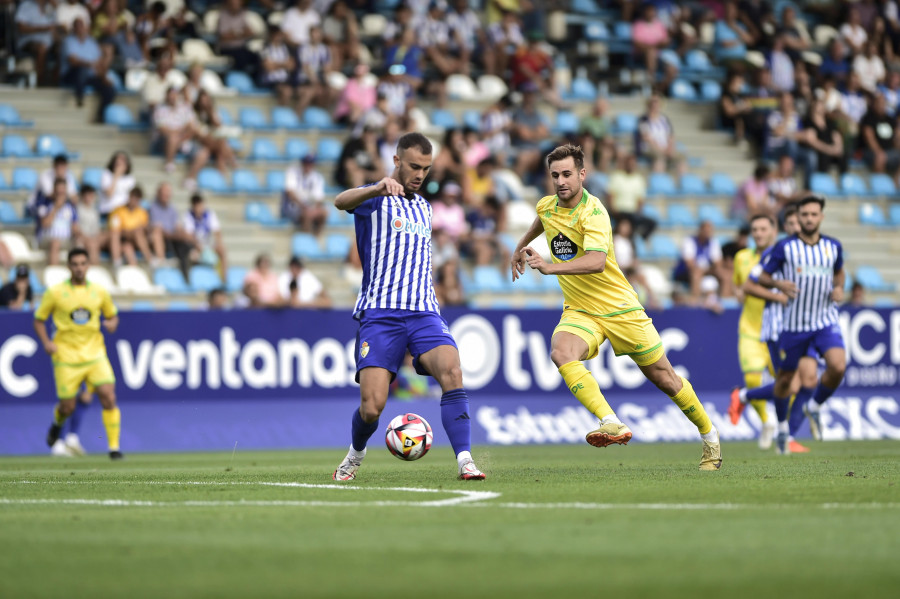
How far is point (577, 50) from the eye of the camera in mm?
26781

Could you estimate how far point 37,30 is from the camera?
2119 cm

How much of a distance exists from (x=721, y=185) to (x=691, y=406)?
48.9 feet

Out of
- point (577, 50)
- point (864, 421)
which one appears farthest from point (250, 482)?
point (577, 50)

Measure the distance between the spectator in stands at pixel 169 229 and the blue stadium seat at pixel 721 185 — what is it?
962 centimetres

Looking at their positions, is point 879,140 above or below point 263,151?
above


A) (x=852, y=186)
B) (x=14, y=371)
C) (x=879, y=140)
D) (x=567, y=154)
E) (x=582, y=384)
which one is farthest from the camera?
(x=879, y=140)

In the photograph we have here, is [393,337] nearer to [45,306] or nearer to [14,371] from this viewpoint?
[45,306]

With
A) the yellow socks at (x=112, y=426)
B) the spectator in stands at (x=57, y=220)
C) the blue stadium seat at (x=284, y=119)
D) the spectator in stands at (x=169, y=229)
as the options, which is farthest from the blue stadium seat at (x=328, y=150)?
the yellow socks at (x=112, y=426)

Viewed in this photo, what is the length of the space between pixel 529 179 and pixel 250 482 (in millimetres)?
14182

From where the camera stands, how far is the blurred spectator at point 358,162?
2066 centimetres

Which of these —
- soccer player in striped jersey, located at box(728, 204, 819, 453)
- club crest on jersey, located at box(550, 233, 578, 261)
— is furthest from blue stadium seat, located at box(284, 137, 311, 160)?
club crest on jersey, located at box(550, 233, 578, 261)

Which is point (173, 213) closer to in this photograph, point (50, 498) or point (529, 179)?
point (529, 179)

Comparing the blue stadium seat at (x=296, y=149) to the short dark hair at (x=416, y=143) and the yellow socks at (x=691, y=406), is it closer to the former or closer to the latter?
the yellow socks at (x=691, y=406)

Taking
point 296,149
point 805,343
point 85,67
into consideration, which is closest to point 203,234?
point 296,149
